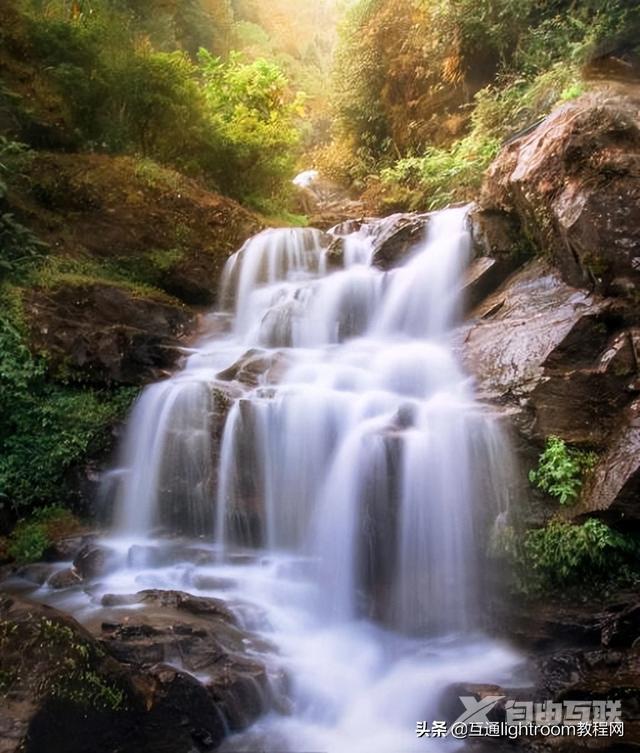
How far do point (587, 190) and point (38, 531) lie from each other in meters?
6.99

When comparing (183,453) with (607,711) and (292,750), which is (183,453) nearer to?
(292,750)

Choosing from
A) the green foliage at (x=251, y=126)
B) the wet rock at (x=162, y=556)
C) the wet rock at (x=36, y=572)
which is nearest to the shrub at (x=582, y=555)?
the wet rock at (x=162, y=556)

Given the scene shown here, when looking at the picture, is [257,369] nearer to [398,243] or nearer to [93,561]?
[93,561]

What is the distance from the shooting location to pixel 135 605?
16.5 feet

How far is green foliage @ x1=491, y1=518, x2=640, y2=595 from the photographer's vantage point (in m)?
4.98

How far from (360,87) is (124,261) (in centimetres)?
1002

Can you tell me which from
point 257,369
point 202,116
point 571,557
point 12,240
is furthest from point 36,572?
point 202,116

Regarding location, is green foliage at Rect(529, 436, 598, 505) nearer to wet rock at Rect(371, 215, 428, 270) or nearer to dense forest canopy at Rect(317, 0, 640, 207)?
wet rock at Rect(371, 215, 428, 270)

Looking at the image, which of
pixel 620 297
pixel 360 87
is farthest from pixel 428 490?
pixel 360 87

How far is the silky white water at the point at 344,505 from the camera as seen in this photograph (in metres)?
4.74

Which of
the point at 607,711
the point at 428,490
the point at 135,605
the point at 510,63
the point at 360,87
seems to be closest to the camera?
the point at 607,711

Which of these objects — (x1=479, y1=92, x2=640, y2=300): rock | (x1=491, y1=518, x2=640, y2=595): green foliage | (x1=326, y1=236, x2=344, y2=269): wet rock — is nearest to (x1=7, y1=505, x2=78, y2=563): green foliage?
(x1=491, y1=518, x2=640, y2=595): green foliage

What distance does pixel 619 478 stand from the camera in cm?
505

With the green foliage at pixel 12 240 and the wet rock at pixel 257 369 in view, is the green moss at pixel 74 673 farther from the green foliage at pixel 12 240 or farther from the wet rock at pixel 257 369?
the green foliage at pixel 12 240
